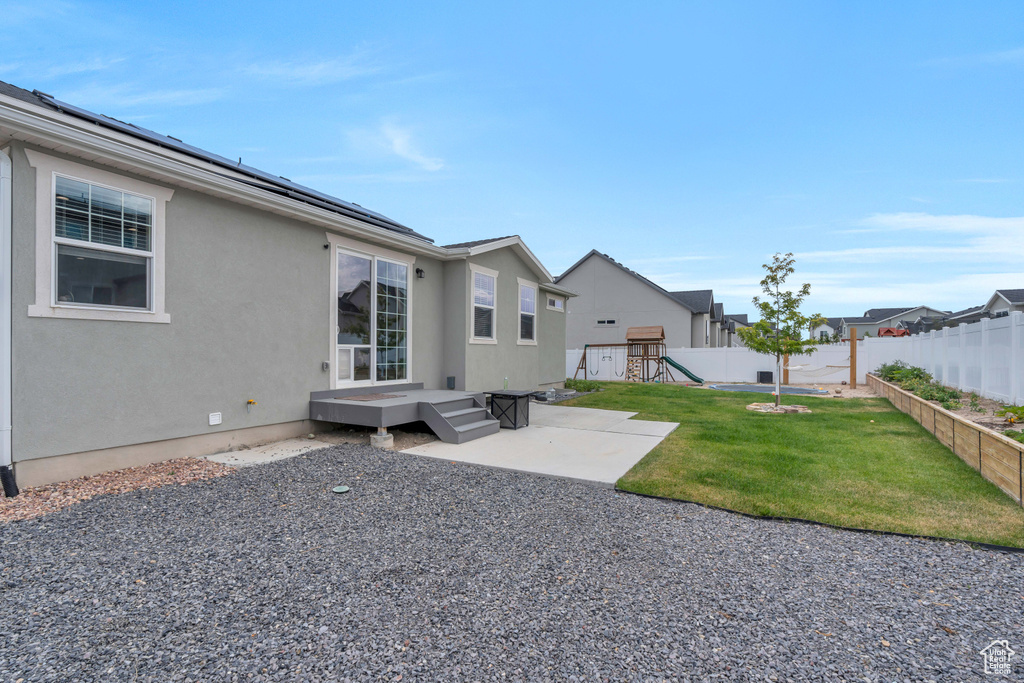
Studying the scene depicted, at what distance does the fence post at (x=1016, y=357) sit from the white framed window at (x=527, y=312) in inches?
365

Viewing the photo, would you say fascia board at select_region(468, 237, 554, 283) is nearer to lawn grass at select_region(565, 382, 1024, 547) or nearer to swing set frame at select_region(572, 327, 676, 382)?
lawn grass at select_region(565, 382, 1024, 547)

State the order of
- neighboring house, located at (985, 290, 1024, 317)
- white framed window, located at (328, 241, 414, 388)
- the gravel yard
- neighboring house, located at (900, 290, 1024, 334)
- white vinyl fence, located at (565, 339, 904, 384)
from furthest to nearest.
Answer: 1. neighboring house, located at (900, 290, 1024, 334)
2. neighboring house, located at (985, 290, 1024, 317)
3. white vinyl fence, located at (565, 339, 904, 384)
4. white framed window, located at (328, 241, 414, 388)
5. the gravel yard

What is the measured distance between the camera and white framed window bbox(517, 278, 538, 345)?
1184 cm

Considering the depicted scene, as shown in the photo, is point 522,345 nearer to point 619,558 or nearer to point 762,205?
point 619,558

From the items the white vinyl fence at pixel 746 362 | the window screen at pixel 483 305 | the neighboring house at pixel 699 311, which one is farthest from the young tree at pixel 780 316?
the neighboring house at pixel 699 311

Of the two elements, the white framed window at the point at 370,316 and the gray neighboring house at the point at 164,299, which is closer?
the gray neighboring house at the point at 164,299

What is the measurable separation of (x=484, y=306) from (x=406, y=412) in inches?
151

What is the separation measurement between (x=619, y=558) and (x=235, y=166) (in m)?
7.85

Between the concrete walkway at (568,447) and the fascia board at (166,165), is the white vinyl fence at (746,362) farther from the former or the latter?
the fascia board at (166,165)

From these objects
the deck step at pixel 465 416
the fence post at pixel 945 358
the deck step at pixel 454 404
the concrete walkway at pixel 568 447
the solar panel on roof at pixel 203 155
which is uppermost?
the solar panel on roof at pixel 203 155

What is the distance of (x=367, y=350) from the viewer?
26.2 ft

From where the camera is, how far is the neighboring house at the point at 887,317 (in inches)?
1727

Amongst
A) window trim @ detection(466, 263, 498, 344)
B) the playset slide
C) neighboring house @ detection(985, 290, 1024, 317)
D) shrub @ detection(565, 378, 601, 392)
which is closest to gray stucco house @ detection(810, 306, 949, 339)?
neighboring house @ detection(985, 290, 1024, 317)

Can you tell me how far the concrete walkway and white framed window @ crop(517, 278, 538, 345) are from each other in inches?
124
